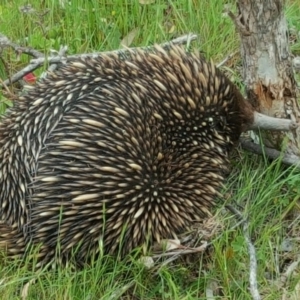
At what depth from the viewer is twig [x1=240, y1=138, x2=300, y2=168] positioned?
3.41m

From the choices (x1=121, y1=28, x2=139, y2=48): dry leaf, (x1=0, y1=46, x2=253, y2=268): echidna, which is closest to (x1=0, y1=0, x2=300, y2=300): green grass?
(x1=121, y1=28, x2=139, y2=48): dry leaf

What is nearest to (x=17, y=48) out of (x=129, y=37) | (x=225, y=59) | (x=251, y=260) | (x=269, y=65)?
(x=129, y=37)

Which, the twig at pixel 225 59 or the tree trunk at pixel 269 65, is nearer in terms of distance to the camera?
the tree trunk at pixel 269 65

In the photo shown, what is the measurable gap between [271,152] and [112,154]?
804mm

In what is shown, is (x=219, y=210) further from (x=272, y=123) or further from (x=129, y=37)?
(x=129, y=37)

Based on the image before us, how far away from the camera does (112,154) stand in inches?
119

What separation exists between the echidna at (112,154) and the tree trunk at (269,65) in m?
0.15

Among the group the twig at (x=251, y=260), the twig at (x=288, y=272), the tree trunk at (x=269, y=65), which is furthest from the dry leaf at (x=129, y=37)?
the twig at (x=288, y=272)

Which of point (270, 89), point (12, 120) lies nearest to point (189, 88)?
point (270, 89)

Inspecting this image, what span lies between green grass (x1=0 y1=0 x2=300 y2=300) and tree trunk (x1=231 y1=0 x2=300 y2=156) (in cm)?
16

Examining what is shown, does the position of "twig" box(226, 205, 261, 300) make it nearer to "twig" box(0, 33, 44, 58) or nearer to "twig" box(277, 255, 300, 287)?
"twig" box(277, 255, 300, 287)

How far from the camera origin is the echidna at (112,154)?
2955 millimetres

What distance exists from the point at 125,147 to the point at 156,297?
0.58 metres

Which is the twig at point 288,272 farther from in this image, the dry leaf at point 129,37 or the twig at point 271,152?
the dry leaf at point 129,37
